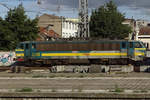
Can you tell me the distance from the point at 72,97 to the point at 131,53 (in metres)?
22.1

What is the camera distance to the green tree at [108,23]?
5644 cm

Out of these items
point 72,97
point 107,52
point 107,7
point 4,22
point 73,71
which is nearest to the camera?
point 72,97

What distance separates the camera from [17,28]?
46.7 m

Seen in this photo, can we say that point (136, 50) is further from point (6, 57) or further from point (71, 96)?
point (71, 96)

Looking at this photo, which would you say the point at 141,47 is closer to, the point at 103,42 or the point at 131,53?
the point at 131,53

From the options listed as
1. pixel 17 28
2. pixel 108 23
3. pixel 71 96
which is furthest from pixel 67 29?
pixel 71 96

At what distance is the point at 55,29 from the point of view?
81.9 m

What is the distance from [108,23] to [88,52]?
80.9ft

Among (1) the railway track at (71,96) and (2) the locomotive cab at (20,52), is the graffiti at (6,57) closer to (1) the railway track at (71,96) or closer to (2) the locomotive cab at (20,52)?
(2) the locomotive cab at (20,52)

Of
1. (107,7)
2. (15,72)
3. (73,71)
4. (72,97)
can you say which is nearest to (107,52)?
(73,71)

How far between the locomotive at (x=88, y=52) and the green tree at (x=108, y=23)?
23.2 m

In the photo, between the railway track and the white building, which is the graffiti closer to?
the railway track

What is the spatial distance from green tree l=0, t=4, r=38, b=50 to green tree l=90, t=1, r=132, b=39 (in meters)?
15.2

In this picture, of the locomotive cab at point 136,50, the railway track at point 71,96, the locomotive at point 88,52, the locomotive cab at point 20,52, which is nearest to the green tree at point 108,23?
the locomotive cab at point 136,50
